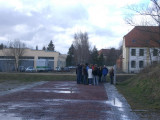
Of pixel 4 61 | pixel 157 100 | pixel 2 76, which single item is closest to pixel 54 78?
pixel 2 76

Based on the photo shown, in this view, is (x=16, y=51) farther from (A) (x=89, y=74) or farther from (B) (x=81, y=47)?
(A) (x=89, y=74)

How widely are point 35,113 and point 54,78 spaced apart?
2470 cm

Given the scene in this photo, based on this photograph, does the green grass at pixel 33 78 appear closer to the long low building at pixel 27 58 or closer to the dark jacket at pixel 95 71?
the dark jacket at pixel 95 71

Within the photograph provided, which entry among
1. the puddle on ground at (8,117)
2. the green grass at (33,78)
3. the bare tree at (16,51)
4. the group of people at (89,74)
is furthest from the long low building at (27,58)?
the puddle on ground at (8,117)

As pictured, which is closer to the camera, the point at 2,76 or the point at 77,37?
the point at 2,76

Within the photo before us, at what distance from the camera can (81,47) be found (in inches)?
2963

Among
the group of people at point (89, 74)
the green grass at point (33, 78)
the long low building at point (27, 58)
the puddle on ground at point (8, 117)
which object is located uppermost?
the long low building at point (27, 58)

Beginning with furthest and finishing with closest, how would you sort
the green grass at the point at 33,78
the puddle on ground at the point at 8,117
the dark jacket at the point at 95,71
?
the green grass at the point at 33,78 → the dark jacket at the point at 95,71 → the puddle on ground at the point at 8,117

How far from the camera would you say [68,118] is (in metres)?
9.76

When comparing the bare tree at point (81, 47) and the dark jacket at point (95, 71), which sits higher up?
the bare tree at point (81, 47)

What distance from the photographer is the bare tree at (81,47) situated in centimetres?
7488

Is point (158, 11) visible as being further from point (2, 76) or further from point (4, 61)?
point (4, 61)

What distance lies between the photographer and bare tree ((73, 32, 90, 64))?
7488cm

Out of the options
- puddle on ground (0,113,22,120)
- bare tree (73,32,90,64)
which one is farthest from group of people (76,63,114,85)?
bare tree (73,32,90,64)
